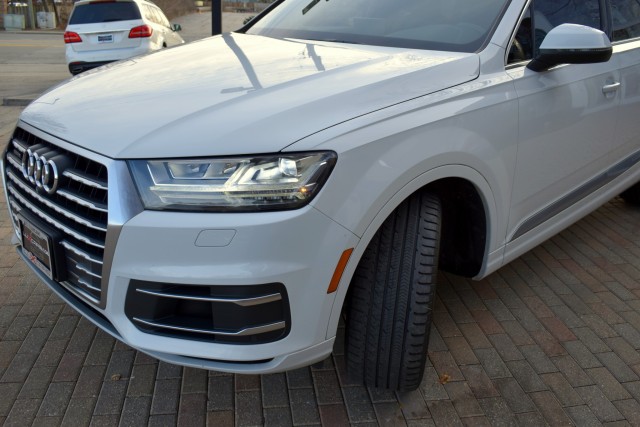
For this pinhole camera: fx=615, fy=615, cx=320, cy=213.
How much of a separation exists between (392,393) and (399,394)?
29 mm

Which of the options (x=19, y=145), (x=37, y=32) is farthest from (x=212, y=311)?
(x=37, y=32)

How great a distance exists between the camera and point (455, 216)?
8.85ft

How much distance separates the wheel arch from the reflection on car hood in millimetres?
303

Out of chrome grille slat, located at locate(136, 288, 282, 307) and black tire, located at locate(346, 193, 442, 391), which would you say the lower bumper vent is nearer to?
chrome grille slat, located at locate(136, 288, 282, 307)

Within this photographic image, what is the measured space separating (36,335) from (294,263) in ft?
5.45

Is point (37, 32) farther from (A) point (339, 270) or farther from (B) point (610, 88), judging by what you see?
(A) point (339, 270)

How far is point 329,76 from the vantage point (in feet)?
7.35

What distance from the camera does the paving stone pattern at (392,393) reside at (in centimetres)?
238

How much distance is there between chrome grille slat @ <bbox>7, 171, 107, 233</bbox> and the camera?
195 centimetres

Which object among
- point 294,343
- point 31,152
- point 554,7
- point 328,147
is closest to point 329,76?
point 328,147

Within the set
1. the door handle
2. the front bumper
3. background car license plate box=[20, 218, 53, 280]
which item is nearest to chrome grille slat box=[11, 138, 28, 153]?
background car license plate box=[20, 218, 53, 280]

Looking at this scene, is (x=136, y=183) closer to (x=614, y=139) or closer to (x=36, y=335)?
(x=36, y=335)

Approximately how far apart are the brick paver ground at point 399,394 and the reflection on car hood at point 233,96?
3.44 ft

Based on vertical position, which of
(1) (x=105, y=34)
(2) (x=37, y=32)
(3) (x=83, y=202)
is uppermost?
(3) (x=83, y=202)
